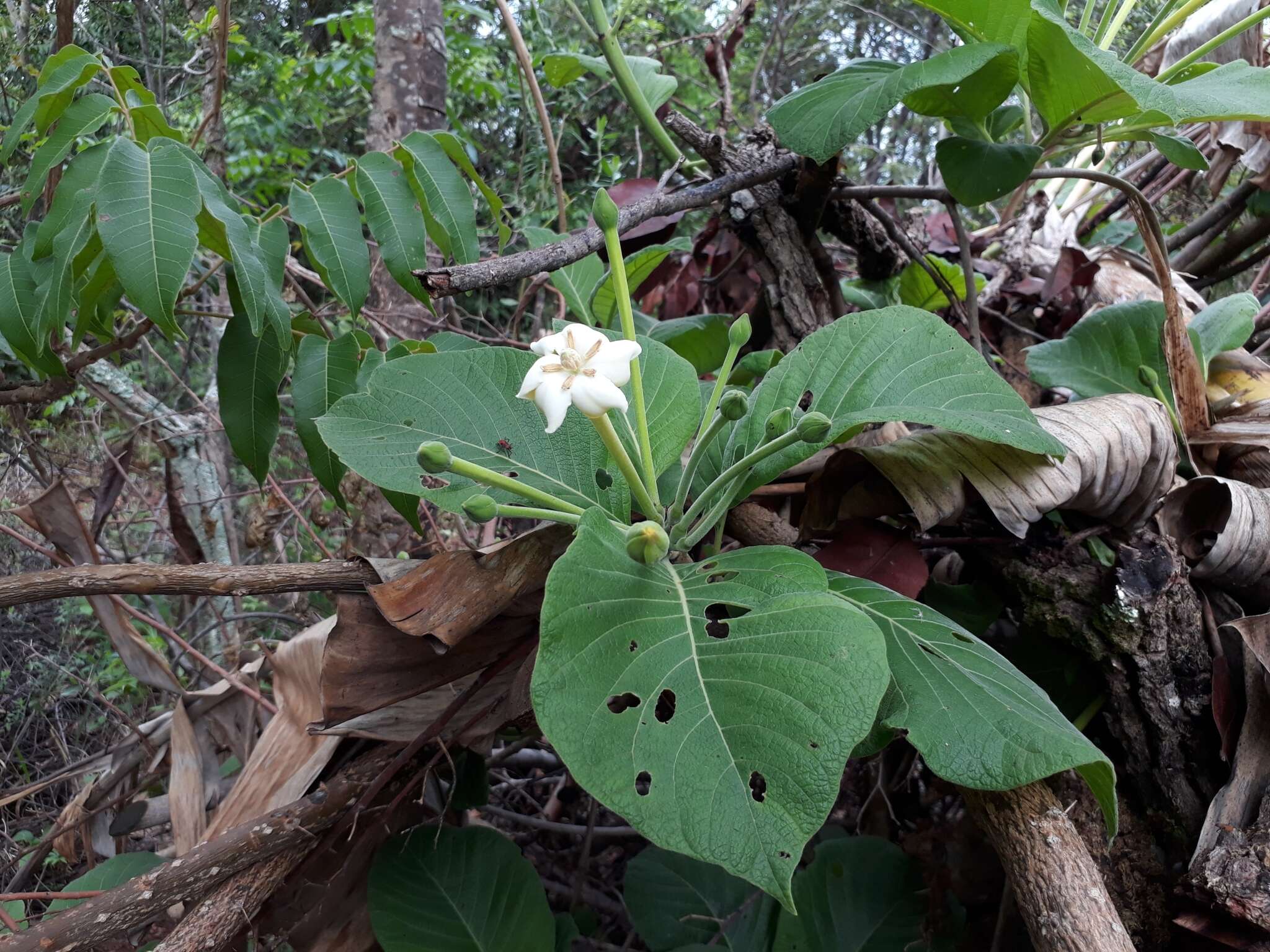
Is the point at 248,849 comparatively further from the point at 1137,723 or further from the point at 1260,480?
the point at 1260,480

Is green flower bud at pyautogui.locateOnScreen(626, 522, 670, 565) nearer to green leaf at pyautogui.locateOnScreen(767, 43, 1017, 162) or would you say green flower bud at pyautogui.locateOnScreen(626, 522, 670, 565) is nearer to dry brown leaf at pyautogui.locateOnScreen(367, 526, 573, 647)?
dry brown leaf at pyautogui.locateOnScreen(367, 526, 573, 647)

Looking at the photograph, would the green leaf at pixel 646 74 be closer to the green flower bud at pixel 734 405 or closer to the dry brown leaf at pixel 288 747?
the green flower bud at pixel 734 405

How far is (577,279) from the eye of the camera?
981 millimetres

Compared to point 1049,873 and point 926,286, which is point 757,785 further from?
point 926,286

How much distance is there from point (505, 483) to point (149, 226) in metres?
0.40

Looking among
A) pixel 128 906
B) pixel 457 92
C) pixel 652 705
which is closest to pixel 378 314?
pixel 128 906

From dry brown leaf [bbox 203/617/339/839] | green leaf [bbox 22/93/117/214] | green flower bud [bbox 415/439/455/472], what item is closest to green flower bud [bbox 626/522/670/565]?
green flower bud [bbox 415/439/455/472]

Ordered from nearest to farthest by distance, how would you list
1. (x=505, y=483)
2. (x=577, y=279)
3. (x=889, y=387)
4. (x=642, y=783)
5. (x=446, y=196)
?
(x=642, y=783), (x=505, y=483), (x=889, y=387), (x=446, y=196), (x=577, y=279)

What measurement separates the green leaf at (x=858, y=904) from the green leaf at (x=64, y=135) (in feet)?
3.20

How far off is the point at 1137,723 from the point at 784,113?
61 cm

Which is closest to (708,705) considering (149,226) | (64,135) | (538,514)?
(538,514)

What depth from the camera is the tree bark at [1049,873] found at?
48 cm

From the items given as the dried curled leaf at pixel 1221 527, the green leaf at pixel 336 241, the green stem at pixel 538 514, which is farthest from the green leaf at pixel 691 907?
the green leaf at pixel 336 241

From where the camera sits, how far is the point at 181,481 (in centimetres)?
180
